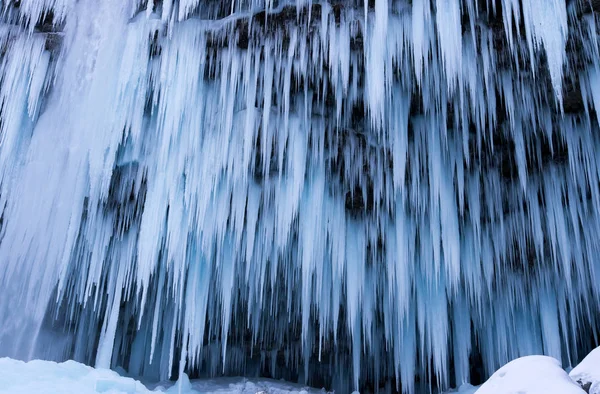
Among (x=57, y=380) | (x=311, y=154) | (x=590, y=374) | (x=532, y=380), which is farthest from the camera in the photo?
(x=311, y=154)

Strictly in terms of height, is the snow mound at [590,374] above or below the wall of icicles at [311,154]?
below

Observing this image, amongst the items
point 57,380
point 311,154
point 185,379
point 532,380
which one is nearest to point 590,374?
point 532,380

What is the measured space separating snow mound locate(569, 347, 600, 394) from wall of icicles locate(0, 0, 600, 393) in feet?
8.02

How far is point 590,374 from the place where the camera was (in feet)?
9.43

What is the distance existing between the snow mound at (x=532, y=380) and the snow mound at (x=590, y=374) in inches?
6.9

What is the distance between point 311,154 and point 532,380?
3.72 m

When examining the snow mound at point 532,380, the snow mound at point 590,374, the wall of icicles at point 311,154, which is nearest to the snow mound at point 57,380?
the wall of icicles at point 311,154

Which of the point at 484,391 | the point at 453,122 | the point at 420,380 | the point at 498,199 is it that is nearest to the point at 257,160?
the point at 453,122

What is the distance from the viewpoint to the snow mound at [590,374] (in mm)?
2754

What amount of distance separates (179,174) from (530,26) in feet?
12.0

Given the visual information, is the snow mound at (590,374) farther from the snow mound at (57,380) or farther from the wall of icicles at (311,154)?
the snow mound at (57,380)

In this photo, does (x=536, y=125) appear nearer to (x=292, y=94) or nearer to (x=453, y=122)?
(x=453, y=122)

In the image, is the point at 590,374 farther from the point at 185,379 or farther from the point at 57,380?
the point at 185,379

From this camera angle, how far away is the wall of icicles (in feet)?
16.2
